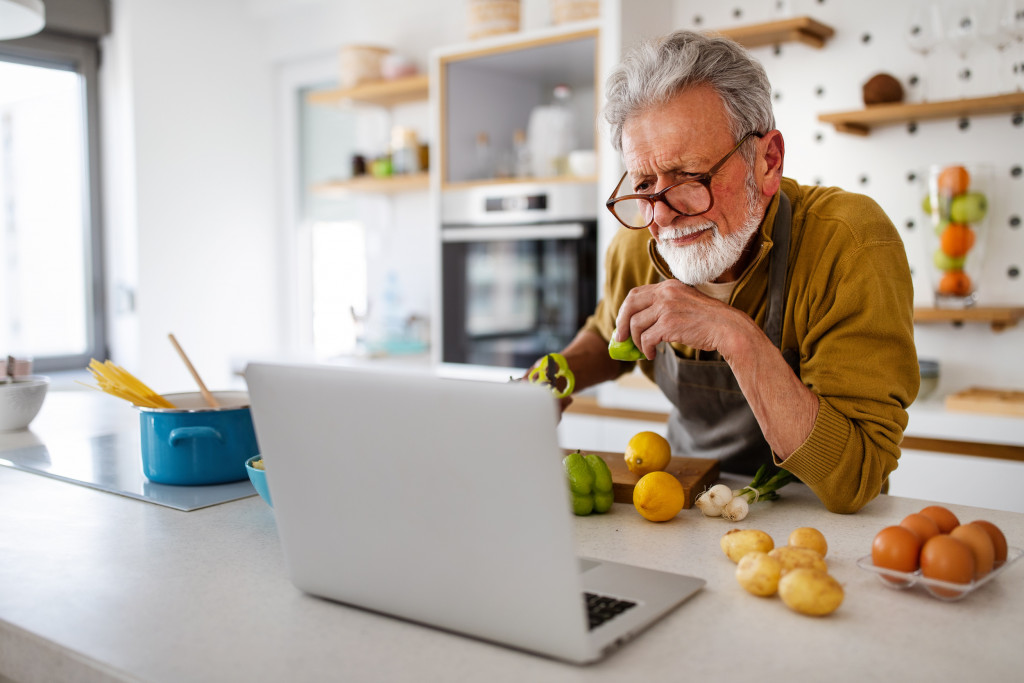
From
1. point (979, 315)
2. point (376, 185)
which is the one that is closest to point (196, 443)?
point (979, 315)

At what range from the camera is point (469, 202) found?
3.22 m

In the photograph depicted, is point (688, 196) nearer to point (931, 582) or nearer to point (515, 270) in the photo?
point (931, 582)

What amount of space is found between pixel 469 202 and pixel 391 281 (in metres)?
0.92

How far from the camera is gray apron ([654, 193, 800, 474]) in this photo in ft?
4.58

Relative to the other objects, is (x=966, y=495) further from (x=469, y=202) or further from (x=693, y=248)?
(x=469, y=202)

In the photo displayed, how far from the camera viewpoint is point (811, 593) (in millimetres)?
790

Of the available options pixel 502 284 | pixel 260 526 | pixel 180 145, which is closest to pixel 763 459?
pixel 260 526

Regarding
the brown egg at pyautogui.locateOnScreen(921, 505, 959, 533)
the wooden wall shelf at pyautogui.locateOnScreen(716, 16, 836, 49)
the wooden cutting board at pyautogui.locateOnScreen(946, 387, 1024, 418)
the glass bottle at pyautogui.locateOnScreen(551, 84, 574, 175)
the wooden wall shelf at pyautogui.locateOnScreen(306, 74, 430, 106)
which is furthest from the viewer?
the wooden wall shelf at pyautogui.locateOnScreen(306, 74, 430, 106)

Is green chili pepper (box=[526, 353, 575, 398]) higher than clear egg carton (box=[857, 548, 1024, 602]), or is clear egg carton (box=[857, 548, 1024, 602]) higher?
green chili pepper (box=[526, 353, 575, 398])

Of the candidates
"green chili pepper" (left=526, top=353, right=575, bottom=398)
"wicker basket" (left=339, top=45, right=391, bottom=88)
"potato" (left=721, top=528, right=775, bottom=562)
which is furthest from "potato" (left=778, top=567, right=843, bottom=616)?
"wicker basket" (left=339, top=45, right=391, bottom=88)

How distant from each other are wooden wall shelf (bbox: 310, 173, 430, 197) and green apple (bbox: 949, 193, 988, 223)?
197 cm

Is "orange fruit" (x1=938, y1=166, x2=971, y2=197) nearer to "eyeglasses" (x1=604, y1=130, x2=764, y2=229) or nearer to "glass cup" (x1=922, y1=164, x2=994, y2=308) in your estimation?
"glass cup" (x1=922, y1=164, x2=994, y2=308)

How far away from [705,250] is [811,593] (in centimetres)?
71

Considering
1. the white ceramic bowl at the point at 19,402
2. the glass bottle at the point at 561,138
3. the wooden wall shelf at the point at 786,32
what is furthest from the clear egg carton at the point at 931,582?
the glass bottle at the point at 561,138
